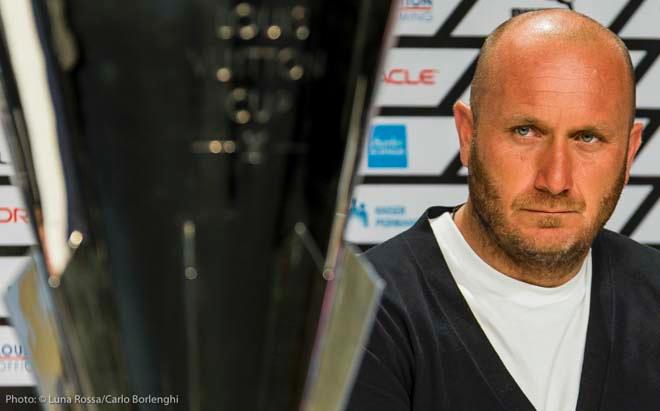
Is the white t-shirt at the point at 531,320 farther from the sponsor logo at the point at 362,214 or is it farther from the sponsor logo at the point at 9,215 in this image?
the sponsor logo at the point at 9,215

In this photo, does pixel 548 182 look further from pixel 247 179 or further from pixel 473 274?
pixel 247 179

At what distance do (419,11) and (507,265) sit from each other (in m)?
0.80

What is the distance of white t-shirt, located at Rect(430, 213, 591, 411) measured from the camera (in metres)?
0.85

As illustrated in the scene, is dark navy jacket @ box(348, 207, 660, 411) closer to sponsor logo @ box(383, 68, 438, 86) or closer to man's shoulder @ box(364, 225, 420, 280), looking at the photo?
man's shoulder @ box(364, 225, 420, 280)

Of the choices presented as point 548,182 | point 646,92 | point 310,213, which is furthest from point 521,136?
point 646,92

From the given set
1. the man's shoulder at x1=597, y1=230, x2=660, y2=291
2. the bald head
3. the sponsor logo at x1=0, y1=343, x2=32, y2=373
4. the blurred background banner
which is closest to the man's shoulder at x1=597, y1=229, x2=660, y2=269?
the man's shoulder at x1=597, y1=230, x2=660, y2=291

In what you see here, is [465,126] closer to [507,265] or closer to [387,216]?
[507,265]

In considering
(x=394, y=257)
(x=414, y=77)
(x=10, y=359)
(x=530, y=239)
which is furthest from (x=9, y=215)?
(x=530, y=239)

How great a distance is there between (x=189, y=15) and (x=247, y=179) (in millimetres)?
48

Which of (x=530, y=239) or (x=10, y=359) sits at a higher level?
(x=530, y=239)

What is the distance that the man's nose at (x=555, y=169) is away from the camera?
835mm

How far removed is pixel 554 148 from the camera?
0.84 metres

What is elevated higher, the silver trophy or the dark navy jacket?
the silver trophy

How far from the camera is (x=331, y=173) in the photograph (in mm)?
249
